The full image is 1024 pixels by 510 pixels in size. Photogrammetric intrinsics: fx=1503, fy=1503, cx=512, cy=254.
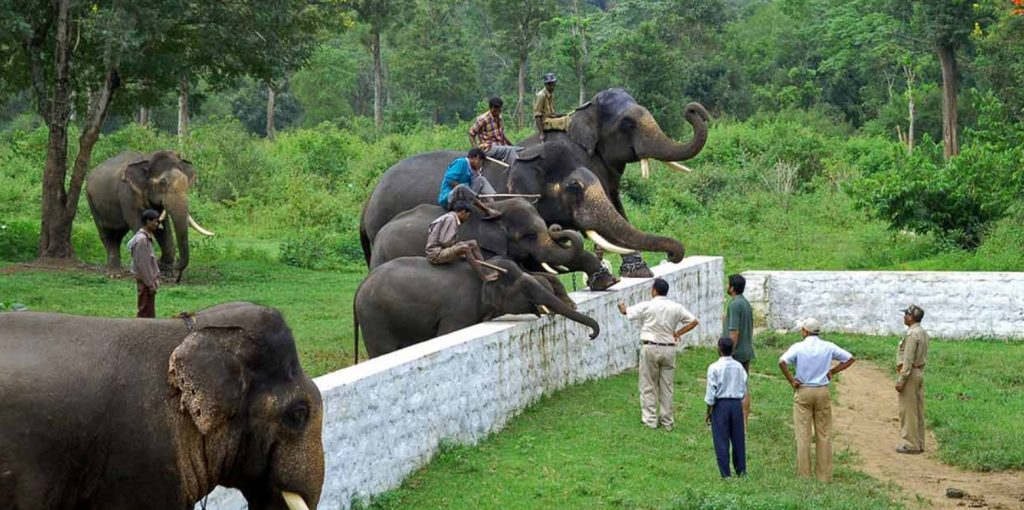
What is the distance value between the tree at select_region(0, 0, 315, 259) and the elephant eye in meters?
16.0

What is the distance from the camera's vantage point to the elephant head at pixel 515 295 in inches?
518

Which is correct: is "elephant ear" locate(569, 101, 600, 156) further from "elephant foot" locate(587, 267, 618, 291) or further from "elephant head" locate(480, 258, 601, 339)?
"elephant head" locate(480, 258, 601, 339)

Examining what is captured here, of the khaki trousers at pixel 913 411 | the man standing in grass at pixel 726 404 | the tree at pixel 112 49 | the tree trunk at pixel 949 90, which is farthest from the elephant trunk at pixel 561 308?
the tree trunk at pixel 949 90

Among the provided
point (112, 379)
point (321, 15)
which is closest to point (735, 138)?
point (321, 15)

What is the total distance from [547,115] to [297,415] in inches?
429

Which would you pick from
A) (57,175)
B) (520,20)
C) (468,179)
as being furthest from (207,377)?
(520,20)

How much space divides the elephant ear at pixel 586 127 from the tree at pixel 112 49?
7692mm

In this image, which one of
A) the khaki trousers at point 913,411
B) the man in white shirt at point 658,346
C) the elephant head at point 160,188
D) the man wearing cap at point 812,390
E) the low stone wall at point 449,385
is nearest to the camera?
the low stone wall at point 449,385

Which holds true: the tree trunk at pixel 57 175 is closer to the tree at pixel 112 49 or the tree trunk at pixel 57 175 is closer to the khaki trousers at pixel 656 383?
the tree at pixel 112 49

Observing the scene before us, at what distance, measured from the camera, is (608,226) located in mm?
15445

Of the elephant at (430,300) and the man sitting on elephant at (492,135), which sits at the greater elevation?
the man sitting on elephant at (492,135)

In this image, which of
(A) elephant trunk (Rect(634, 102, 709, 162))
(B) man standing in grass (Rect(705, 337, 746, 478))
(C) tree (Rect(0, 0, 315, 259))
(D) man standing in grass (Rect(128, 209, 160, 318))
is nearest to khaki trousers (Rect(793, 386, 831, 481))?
(B) man standing in grass (Rect(705, 337, 746, 478))

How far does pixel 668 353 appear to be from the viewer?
517 inches

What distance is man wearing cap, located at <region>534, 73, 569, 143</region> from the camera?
16625 mm
